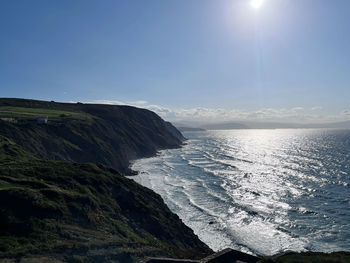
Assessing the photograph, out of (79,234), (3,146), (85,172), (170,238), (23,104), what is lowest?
(170,238)

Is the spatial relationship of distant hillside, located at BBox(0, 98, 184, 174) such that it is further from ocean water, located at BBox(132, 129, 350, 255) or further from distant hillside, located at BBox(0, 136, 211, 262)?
distant hillside, located at BBox(0, 136, 211, 262)

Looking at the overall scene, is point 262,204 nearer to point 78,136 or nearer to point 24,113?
point 78,136

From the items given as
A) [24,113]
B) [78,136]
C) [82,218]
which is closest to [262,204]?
[82,218]

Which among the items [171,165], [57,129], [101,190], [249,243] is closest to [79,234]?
[101,190]

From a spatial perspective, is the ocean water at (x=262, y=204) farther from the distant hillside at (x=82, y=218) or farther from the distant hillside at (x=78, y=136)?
the distant hillside at (x=78, y=136)

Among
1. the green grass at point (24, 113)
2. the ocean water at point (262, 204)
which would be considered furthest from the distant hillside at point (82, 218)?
the green grass at point (24, 113)

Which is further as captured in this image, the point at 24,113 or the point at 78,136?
the point at 24,113

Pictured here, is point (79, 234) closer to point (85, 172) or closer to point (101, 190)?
point (101, 190)

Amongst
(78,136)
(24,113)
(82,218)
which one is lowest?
(82,218)
